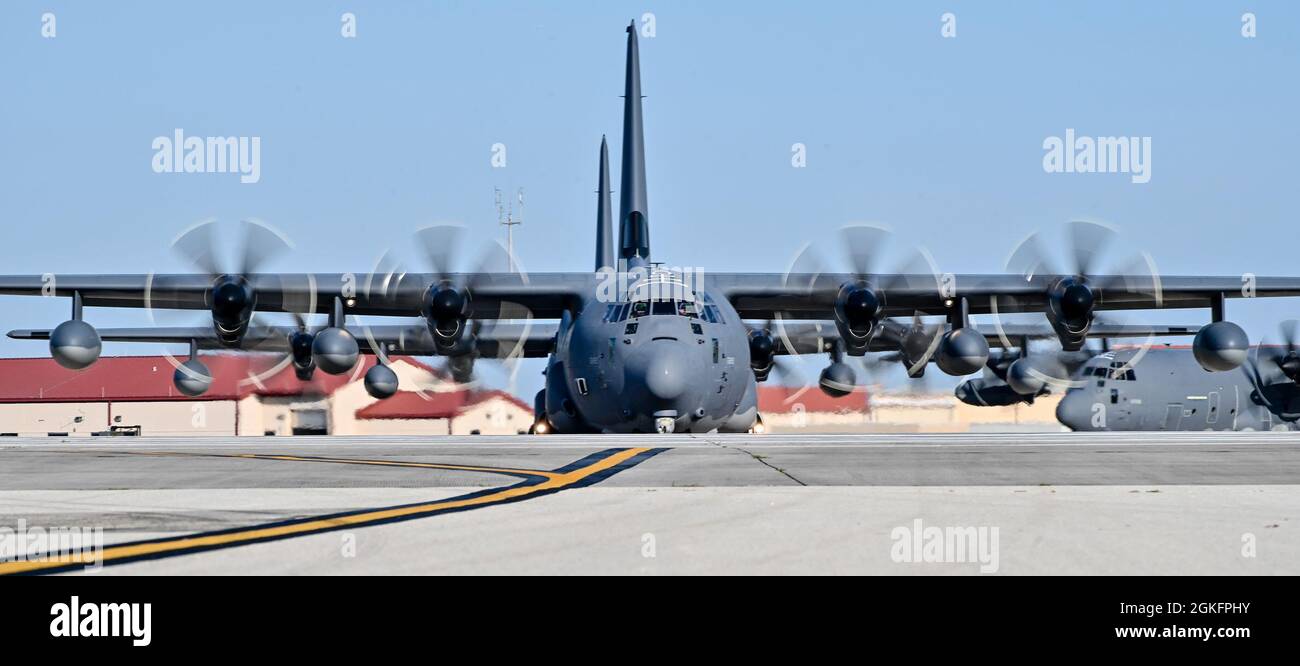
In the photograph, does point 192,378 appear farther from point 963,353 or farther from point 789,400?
point 789,400

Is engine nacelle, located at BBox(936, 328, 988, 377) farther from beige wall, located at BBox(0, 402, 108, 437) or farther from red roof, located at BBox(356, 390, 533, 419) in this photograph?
beige wall, located at BBox(0, 402, 108, 437)

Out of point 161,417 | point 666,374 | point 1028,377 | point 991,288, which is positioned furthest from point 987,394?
point 161,417

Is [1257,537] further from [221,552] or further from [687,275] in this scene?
[687,275]

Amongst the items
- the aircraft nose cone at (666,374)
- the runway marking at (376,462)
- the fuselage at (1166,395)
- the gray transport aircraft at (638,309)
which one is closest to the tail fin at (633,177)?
the gray transport aircraft at (638,309)

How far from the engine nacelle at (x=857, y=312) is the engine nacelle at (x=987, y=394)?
64.6ft

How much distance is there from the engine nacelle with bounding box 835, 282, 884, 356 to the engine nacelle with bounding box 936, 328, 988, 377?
1.88m

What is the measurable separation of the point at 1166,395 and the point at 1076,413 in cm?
438

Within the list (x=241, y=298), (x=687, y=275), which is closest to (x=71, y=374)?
(x=241, y=298)

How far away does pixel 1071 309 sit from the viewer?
30.1 meters

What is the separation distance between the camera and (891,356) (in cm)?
3909

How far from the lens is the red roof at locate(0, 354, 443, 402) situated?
7206cm
